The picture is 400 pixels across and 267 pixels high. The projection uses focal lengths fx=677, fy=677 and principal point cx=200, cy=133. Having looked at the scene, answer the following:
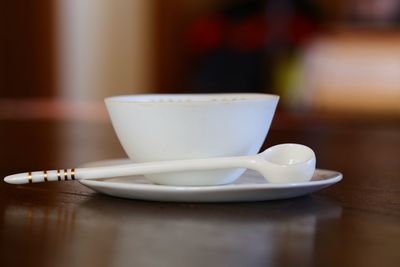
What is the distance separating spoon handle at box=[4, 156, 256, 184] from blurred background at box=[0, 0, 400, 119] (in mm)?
2140

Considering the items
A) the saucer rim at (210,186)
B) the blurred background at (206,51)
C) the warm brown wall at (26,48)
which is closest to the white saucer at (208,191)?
the saucer rim at (210,186)

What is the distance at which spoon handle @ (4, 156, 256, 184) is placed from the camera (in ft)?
1.83

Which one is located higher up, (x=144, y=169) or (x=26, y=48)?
(x=26, y=48)

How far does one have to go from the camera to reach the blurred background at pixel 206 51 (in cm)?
314

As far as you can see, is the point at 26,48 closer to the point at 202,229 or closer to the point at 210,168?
the point at 210,168

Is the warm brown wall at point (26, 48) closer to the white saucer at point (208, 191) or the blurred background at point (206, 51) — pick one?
the blurred background at point (206, 51)

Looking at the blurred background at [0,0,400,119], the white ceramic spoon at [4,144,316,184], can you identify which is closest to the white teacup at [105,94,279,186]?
the white ceramic spoon at [4,144,316,184]

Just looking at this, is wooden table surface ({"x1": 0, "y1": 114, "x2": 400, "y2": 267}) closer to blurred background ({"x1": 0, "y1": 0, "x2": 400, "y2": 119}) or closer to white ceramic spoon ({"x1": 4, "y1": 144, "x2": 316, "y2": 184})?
white ceramic spoon ({"x1": 4, "y1": 144, "x2": 316, "y2": 184})

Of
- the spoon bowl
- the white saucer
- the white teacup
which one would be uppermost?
the white teacup

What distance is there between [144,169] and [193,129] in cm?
5

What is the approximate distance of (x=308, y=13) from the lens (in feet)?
10.8

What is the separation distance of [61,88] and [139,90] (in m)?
0.43

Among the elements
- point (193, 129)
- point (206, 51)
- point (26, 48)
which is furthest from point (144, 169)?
point (26, 48)

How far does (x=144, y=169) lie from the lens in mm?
564
